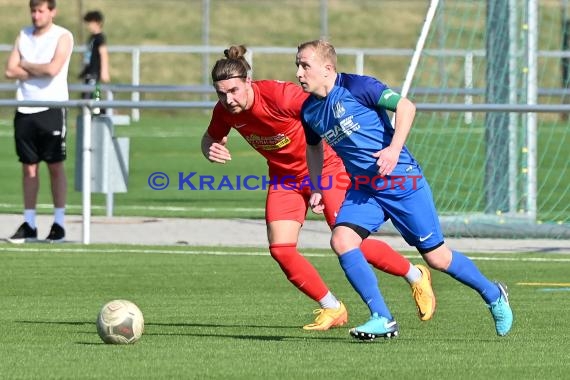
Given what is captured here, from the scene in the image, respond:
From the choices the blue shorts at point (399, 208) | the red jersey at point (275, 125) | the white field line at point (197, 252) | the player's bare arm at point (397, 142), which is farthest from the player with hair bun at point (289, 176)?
the white field line at point (197, 252)

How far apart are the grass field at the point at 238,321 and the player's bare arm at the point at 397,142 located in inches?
37.7

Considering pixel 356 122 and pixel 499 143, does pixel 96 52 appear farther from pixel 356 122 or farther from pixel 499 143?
pixel 356 122

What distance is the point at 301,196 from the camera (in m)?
9.84

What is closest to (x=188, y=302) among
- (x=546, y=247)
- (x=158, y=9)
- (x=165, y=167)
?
(x=546, y=247)

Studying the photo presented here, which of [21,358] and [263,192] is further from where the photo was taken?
[263,192]

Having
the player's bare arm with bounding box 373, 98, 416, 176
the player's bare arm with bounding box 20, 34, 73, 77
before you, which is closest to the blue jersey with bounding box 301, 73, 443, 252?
the player's bare arm with bounding box 373, 98, 416, 176

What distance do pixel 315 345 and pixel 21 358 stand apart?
158 centimetres

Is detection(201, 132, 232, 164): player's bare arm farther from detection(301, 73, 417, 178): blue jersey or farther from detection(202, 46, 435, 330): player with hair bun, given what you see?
detection(301, 73, 417, 178): blue jersey

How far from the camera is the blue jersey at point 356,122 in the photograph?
8.65m

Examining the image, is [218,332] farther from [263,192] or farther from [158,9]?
[158,9]

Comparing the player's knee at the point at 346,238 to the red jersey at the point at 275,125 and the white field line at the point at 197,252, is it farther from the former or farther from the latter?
the white field line at the point at 197,252

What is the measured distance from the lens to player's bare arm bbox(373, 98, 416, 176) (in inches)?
328

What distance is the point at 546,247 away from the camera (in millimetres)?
14250

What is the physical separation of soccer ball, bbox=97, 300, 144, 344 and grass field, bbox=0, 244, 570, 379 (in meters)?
0.08
